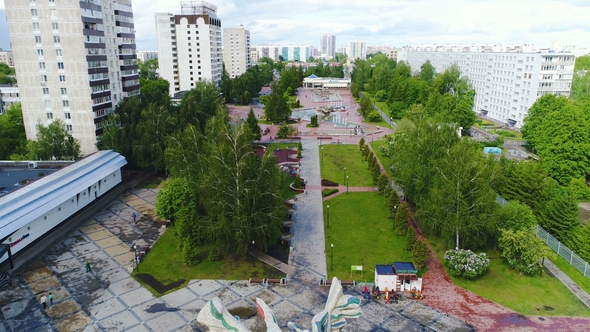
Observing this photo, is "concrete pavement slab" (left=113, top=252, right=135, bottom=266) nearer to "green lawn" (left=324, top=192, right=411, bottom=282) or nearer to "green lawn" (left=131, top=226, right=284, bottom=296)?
"green lawn" (left=131, top=226, right=284, bottom=296)

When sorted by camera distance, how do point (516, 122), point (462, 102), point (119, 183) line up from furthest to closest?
point (516, 122)
point (462, 102)
point (119, 183)

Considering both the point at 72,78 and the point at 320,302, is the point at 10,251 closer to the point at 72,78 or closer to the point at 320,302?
the point at 320,302

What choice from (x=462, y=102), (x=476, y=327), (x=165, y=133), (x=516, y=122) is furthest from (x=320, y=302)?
(x=516, y=122)

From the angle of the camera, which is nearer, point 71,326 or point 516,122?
point 71,326

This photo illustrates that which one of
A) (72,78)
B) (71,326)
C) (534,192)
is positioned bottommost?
(71,326)

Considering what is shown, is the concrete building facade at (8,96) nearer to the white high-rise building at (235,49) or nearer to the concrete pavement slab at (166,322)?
the concrete pavement slab at (166,322)

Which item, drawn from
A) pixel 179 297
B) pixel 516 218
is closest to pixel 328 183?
pixel 516 218

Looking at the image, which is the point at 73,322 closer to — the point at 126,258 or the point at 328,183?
the point at 126,258
